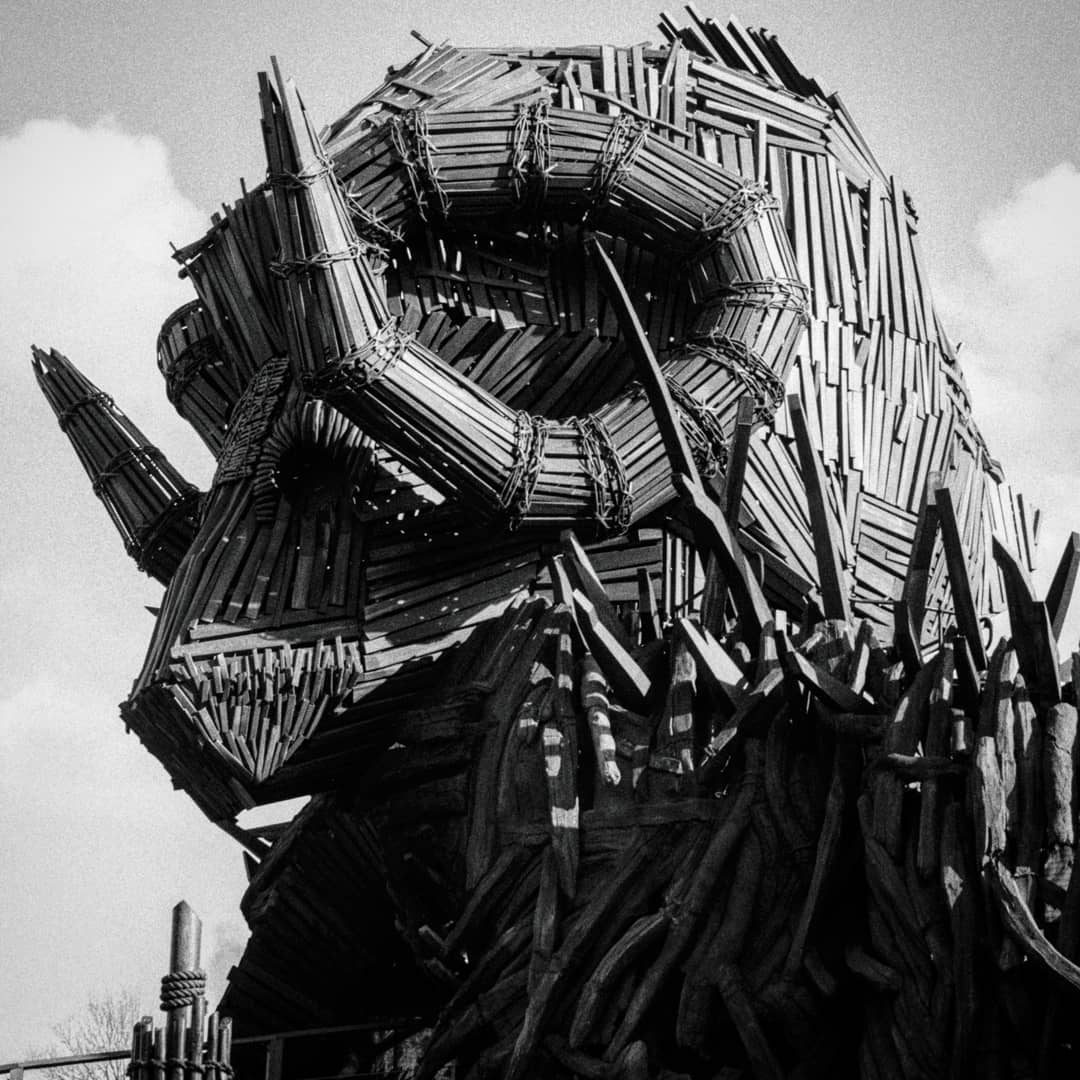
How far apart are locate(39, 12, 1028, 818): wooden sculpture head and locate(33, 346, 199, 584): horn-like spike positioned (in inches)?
4.9

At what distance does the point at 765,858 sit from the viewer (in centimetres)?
1176

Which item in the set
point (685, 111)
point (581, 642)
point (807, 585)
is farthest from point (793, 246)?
point (581, 642)

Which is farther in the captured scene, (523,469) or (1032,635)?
(523,469)

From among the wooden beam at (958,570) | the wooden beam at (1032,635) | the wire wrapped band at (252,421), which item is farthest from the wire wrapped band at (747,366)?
the wooden beam at (1032,635)

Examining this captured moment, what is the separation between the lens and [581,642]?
1352 cm

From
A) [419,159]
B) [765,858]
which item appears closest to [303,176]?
[419,159]

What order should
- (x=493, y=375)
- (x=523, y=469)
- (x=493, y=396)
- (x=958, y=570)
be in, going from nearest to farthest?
(x=958, y=570), (x=523, y=469), (x=493, y=396), (x=493, y=375)

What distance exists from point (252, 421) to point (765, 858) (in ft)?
16.9

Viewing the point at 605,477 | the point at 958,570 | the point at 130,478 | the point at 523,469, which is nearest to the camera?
the point at 958,570

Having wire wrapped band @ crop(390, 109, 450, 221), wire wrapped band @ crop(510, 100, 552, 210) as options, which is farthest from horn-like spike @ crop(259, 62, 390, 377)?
wire wrapped band @ crop(510, 100, 552, 210)

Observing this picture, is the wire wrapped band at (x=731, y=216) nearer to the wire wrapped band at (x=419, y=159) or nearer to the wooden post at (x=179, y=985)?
the wire wrapped band at (x=419, y=159)

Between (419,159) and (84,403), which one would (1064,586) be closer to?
(419,159)

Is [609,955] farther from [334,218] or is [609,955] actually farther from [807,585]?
[334,218]

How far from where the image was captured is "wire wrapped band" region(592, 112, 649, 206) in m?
15.0
